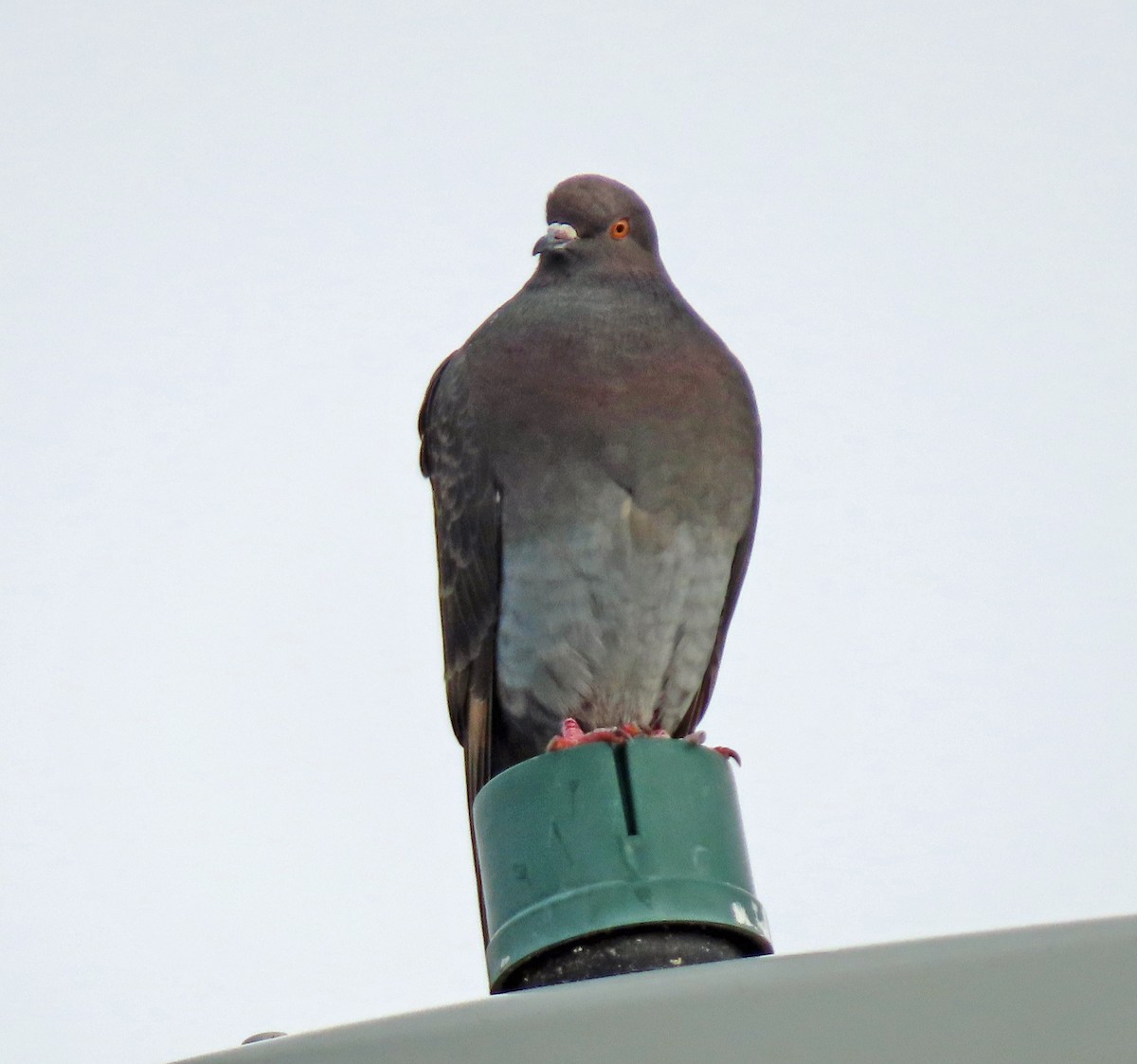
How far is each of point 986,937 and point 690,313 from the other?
4586 mm

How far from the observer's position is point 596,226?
20.4ft

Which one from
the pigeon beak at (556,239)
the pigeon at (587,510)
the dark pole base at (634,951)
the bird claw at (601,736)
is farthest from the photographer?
the pigeon beak at (556,239)

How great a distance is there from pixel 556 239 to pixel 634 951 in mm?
3961

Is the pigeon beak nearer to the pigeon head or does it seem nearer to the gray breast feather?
the pigeon head

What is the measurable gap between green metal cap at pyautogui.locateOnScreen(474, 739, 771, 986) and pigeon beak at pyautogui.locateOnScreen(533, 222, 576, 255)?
349 cm

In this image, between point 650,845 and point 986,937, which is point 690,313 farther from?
point 986,937

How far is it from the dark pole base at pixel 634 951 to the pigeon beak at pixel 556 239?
3.81 meters

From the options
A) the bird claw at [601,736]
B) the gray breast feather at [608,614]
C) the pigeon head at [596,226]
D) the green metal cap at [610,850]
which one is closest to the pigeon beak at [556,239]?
the pigeon head at [596,226]

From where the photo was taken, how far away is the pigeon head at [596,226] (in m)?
6.11

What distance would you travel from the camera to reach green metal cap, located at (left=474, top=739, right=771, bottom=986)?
2660mm

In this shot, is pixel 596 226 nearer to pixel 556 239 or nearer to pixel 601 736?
pixel 556 239

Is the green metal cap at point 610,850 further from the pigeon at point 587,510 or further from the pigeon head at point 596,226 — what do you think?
the pigeon head at point 596,226

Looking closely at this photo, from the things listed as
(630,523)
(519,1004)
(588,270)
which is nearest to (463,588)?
(630,523)

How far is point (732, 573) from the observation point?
5.94 metres
